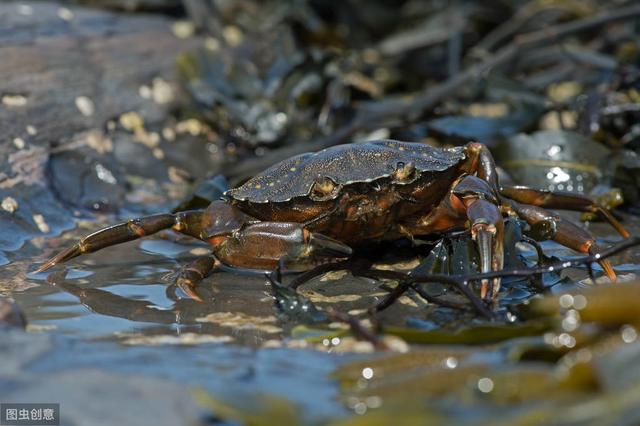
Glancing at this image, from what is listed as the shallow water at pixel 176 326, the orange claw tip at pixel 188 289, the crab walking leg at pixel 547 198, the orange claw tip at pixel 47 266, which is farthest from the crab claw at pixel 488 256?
the orange claw tip at pixel 47 266

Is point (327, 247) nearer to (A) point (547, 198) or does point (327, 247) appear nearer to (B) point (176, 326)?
(B) point (176, 326)

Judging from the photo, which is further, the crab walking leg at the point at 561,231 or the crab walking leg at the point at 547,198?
the crab walking leg at the point at 547,198

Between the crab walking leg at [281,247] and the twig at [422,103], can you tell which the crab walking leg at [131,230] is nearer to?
the crab walking leg at [281,247]

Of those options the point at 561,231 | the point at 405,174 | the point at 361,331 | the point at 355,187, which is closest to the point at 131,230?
the point at 355,187

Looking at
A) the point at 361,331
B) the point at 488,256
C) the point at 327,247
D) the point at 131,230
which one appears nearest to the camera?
the point at 361,331

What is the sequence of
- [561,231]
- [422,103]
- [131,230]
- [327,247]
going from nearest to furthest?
[327,247]
[561,231]
[131,230]
[422,103]

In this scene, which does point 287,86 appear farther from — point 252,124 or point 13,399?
point 13,399
